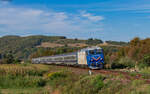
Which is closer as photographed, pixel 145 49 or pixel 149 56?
pixel 149 56

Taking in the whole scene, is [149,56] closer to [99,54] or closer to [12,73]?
[99,54]

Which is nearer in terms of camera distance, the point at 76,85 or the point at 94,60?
the point at 76,85

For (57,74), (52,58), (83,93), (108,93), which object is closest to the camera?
(108,93)

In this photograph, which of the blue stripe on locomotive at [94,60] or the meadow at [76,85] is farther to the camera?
the blue stripe on locomotive at [94,60]

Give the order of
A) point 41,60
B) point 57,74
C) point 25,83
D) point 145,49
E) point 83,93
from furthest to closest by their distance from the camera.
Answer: point 41,60
point 145,49
point 57,74
point 25,83
point 83,93

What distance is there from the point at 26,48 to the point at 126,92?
161m

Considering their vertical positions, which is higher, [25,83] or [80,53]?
[80,53]

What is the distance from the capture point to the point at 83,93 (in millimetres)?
15289

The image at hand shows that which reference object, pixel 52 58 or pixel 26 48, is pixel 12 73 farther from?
pixel 26 48

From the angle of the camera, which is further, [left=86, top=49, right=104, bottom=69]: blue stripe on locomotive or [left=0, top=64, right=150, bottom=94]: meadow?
[left=86, top=49, right=104, bottom=69]: blue stripe on locomotive

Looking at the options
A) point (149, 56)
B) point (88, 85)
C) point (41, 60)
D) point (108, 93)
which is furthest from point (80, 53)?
point (41, 60)

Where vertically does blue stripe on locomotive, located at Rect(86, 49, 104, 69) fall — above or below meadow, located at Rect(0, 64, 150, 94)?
above

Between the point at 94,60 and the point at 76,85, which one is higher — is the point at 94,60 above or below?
above

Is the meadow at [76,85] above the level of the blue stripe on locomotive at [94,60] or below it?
below
